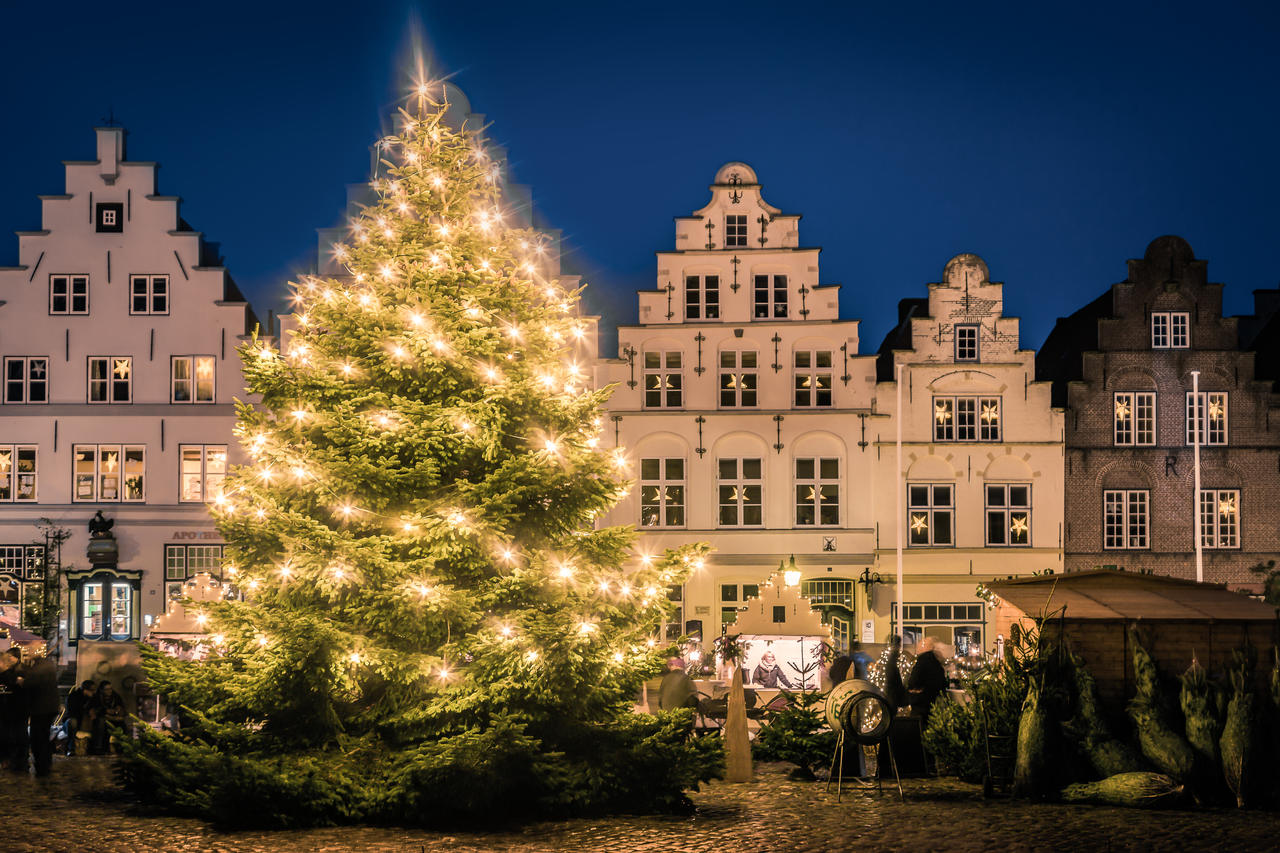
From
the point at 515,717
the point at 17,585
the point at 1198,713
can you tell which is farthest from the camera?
the point at 17,585

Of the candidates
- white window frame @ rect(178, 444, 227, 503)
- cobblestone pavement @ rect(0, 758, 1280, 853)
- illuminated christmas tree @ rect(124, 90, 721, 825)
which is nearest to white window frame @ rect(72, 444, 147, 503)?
white window frame @ rect(178, 444, 227, 503)

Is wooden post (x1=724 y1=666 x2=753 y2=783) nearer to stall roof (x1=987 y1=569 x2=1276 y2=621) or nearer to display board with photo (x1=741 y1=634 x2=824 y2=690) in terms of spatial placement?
stall roof (x1=987 y1=569 x2=1276 y2=621)

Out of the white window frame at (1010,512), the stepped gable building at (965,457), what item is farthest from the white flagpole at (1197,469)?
the white window frame at (1010,512)

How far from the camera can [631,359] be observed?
34.7m

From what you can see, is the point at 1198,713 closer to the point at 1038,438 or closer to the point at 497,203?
the point at 497,203

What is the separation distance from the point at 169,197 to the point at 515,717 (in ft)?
89.1


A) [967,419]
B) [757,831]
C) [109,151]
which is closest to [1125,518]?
[967,419]

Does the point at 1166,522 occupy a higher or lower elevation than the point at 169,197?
lower

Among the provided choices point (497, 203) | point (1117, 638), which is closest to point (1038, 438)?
point (1117, 638)

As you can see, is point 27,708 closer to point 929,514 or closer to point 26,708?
point 26,708

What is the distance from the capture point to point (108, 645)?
19.7 metres

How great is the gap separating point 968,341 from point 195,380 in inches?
799

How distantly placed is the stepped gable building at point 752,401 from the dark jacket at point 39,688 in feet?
65.6

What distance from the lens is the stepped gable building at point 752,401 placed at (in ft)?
113
